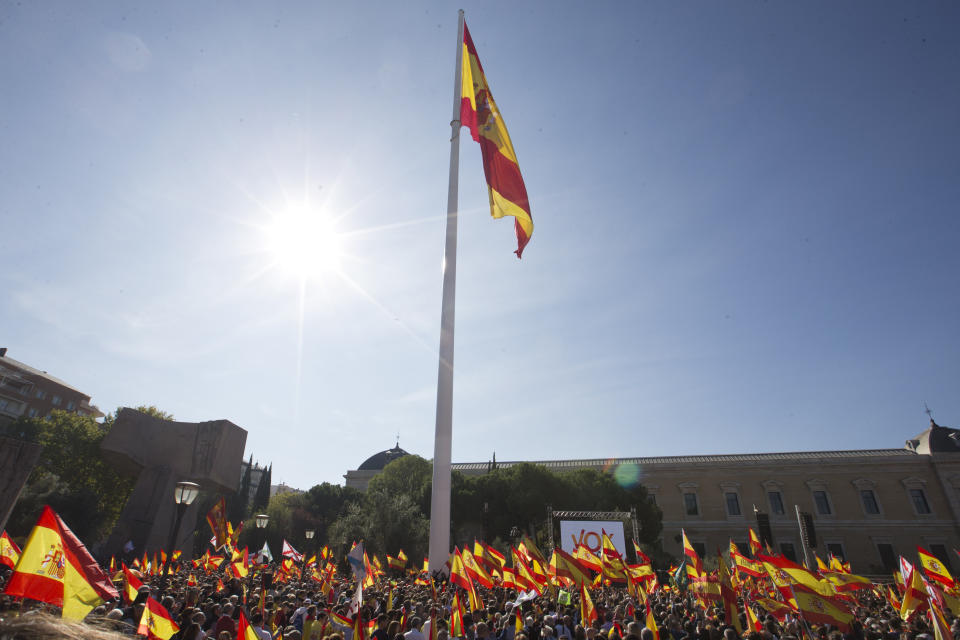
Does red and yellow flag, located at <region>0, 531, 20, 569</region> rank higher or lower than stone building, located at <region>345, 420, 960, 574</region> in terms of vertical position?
lower

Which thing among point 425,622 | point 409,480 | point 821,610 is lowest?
point 425,622

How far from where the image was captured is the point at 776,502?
51.0m

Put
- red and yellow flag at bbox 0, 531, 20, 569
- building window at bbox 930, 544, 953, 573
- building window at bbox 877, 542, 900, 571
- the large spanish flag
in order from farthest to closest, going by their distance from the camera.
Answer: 1. building window at bbox 877, 542, 900, 571
2. building window at bbox 930, 544, 953, 573
3. the large spanish flag
4. red and yellow flag at bbox 0, 531, 20, 569

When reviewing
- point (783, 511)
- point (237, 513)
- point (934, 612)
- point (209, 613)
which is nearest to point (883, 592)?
point (934, 612)

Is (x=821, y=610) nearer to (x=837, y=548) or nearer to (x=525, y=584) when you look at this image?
(x=525, y=584)

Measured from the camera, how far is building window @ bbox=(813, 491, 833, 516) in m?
49.2

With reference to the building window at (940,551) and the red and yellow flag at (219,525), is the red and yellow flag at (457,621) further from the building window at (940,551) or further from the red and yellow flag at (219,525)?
the building window at (940,551)

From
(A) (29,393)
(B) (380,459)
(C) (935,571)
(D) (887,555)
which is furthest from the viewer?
(B) (380,459)

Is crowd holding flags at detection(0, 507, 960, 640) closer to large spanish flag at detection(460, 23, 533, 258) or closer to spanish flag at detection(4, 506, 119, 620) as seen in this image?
spanish flag at detection(4, 506, 119, 620)

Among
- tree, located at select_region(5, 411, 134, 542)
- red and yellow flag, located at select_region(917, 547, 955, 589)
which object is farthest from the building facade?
red and yellow flag, located at select_region(917, 547, 955, 589)

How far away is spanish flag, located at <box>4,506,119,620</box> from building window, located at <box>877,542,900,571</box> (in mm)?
60351

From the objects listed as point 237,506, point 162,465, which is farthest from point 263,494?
point 162,465

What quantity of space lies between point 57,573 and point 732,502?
58.2 meters

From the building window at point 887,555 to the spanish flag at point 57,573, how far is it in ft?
198
